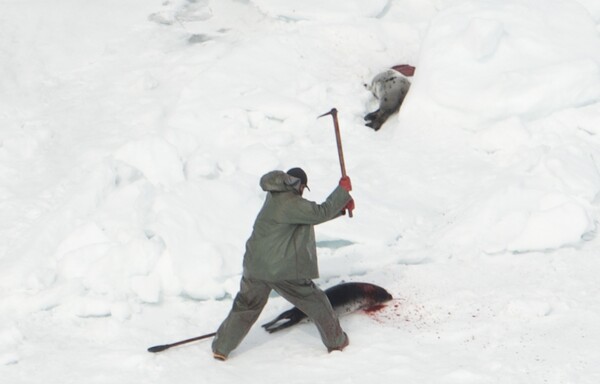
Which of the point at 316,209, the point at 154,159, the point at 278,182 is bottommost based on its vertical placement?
the point at 154,159

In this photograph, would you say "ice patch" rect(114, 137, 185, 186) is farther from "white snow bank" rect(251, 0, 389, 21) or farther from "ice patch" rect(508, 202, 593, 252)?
"white snow bank" rect(251, 0, 389, 21)

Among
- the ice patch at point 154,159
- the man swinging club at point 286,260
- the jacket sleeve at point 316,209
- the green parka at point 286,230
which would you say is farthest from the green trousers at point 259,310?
the ice patch at point 154,159

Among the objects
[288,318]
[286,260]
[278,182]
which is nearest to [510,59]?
[288,318]

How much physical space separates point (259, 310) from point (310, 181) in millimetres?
2416

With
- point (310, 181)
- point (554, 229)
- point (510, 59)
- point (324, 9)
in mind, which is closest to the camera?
point (554, 229)

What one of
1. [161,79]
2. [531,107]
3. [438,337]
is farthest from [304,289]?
[161,79]

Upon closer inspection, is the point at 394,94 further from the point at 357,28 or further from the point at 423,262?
the point at 423,262

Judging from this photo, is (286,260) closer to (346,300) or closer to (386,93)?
(346,300)

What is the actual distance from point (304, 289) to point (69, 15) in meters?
7.13

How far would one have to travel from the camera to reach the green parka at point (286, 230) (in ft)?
19.4

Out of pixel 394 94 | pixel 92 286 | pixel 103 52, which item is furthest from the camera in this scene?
pixel 103 52

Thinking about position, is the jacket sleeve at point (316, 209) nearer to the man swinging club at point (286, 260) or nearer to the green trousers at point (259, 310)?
the man swinging club at point (286, 260)

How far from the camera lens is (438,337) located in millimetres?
6227

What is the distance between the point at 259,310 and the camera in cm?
618
